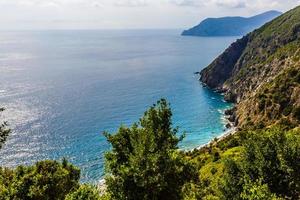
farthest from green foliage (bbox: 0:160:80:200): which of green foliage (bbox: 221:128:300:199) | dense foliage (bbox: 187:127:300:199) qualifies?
green foliage (bbox: 221:128:300:199)

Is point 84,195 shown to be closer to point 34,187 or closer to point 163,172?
point 163,172

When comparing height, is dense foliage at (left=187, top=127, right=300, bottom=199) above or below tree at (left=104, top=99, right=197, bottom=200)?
below

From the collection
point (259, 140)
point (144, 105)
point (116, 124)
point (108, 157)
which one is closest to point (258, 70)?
point (144, 105)

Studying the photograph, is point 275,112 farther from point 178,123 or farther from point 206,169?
point 206,169

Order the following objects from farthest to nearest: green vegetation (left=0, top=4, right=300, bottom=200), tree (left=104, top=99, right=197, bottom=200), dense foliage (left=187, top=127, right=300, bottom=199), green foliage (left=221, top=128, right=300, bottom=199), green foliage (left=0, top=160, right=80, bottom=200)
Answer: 1. green foliage (left=221, top=128, right=300, bottom=199)
2. dense foliage (left=187, top=127, right=300, bottom=199)
3. green foliage (left=0, top=160, right=80, bottom=200)
4. green vegetation (left=0, top=4, right=300, bottom=200)
5. tree (left=104, top=99, right=197, bottom=200)

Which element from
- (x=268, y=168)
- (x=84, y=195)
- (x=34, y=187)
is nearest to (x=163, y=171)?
(x=84, y=195)

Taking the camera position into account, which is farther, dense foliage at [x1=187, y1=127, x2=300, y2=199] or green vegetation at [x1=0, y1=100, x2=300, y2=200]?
dense foliage at [x1=187, y1=127, x2=300, y2=199]

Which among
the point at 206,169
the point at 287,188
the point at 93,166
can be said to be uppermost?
the point at 287,188

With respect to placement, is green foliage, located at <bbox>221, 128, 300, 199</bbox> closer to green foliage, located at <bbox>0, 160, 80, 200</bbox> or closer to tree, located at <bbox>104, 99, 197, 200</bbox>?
tree, located at <bbox>104, 99, 197, 200</bbox>
